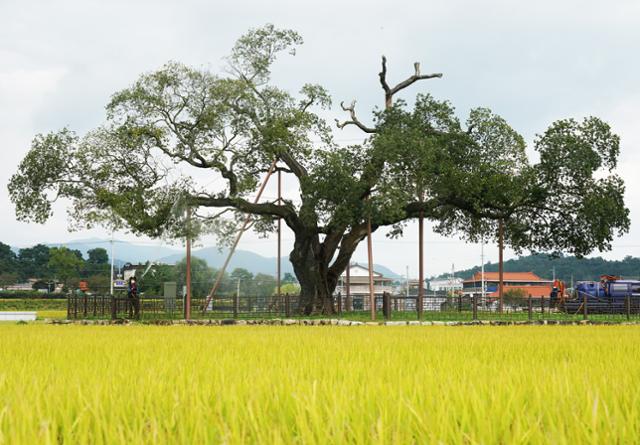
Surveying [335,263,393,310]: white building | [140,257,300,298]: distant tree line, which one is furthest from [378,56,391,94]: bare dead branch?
[335,263,393,310]: white building

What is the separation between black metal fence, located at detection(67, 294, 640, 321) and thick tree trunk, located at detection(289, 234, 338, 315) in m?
0.51

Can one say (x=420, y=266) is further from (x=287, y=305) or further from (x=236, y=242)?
(x=236, y=242)

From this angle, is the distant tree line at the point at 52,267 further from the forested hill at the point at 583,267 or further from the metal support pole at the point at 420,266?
the metal support pole at the point at 420,266

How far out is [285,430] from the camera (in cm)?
277

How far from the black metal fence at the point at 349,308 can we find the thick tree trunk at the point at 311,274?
51 centimetres

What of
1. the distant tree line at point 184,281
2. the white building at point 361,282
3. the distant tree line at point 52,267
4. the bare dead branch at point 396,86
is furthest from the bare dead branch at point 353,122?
the distant tree line at point 52,267

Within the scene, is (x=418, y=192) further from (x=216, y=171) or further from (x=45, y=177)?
(x=45, y=177)

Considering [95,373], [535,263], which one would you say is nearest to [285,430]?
[95,373]

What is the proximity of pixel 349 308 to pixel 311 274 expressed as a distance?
2.38 m

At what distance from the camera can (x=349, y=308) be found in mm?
32469

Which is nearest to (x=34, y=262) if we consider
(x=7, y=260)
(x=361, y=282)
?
(x=7, y=260)

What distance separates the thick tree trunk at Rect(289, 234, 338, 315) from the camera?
3170cm

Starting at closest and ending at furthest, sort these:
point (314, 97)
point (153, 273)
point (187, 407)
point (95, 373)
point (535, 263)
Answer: point (187, 407), point (95, 373), point (314, 97), point (153, 273), point (535, 263)

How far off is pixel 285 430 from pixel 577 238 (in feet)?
98.8
